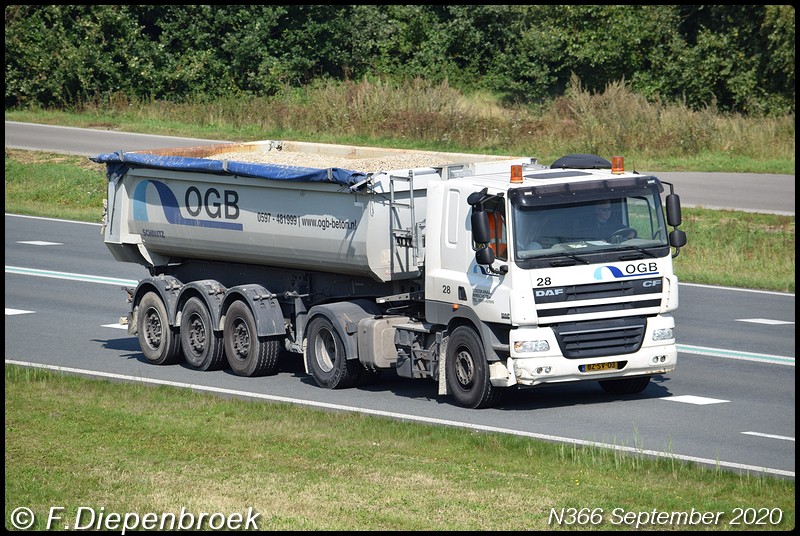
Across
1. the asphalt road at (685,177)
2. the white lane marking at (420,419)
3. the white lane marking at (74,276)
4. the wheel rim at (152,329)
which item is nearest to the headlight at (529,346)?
the white lane marking at (420,419)

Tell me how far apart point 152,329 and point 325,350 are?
3235mm

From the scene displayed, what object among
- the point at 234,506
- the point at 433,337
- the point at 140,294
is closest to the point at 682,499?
the point at 234,506

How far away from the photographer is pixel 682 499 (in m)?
10.6

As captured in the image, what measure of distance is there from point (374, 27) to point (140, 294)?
41.4 metres

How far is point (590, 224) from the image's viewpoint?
14.8m

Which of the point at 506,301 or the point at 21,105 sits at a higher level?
the point at 21,105

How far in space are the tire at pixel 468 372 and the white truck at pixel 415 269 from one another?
0.07ft

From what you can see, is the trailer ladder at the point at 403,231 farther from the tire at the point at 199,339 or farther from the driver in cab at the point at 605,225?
the tire at the point at 199,339

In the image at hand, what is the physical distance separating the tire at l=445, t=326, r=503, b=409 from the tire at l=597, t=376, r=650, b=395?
62.3 inches

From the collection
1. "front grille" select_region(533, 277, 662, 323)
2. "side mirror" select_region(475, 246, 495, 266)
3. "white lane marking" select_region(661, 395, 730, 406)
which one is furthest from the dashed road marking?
"white lane marking" select_region(661, 395, 730, 406)

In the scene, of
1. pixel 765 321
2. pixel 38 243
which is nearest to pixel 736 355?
pixel 765 321

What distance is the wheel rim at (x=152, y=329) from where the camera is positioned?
18734 millimetres

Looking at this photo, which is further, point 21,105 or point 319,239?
point 21,105

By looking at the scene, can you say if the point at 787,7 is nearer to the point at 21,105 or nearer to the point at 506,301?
the point at 21,105
